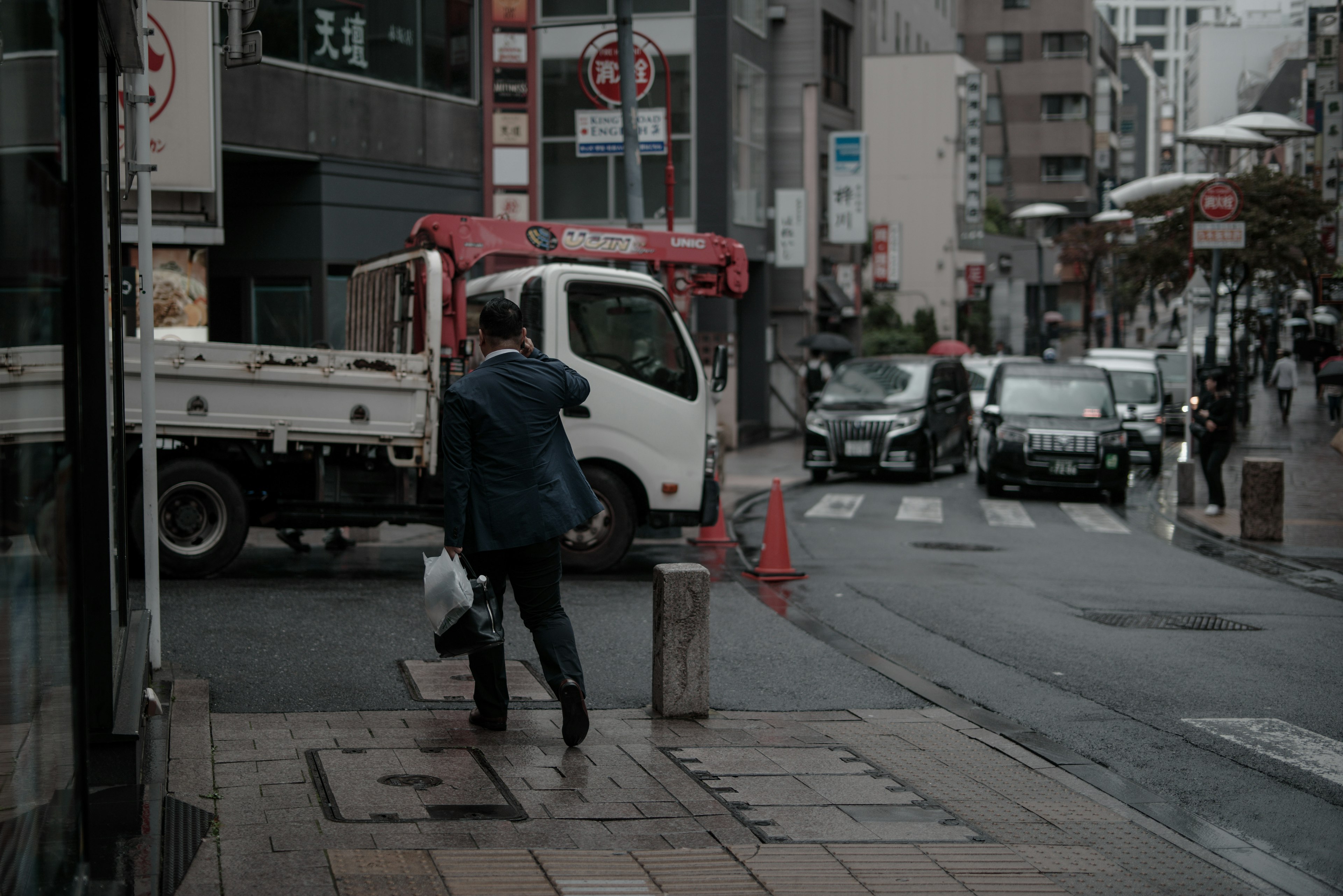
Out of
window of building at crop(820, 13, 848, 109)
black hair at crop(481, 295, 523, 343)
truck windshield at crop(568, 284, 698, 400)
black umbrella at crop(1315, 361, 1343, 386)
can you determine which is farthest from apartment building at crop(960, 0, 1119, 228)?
black hair at crop(481, 295, 523, 343)

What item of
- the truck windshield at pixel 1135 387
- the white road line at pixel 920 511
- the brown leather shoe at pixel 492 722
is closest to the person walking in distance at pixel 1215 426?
the white road line at pixel 920 511

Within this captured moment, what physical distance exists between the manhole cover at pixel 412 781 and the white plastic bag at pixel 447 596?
2.17 feet

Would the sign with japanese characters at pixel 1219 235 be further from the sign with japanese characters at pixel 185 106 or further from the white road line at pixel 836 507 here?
the sign with japanese characters at pixel 185 106

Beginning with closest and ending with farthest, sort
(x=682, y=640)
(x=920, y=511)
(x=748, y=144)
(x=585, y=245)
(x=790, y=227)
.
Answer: (x=682, y=640)
(x=585, y=245)
(x=920, y=511)
(x=748, y=144)
(x=790, y=227)

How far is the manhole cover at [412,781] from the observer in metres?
5.42

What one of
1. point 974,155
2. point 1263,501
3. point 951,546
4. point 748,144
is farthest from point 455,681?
point 974,155

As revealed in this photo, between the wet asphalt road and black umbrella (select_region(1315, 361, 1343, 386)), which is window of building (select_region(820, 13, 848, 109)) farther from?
the wet asphalt road

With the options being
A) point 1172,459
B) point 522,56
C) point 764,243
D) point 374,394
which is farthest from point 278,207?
point 1172,459

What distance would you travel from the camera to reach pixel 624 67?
16875 millimetres

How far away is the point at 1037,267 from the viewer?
78.5 metres

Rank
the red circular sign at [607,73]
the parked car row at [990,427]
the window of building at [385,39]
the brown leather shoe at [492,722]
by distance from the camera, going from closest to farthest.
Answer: the brown leather shoe at [492,722] → the red circular sign at [607,73] → the window of building at [385,39] → the parked car row at [990,427]

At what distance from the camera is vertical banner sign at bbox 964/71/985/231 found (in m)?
55.3

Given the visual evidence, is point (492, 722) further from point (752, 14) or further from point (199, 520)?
point (752, 14)

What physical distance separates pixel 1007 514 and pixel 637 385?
26.1 ft
